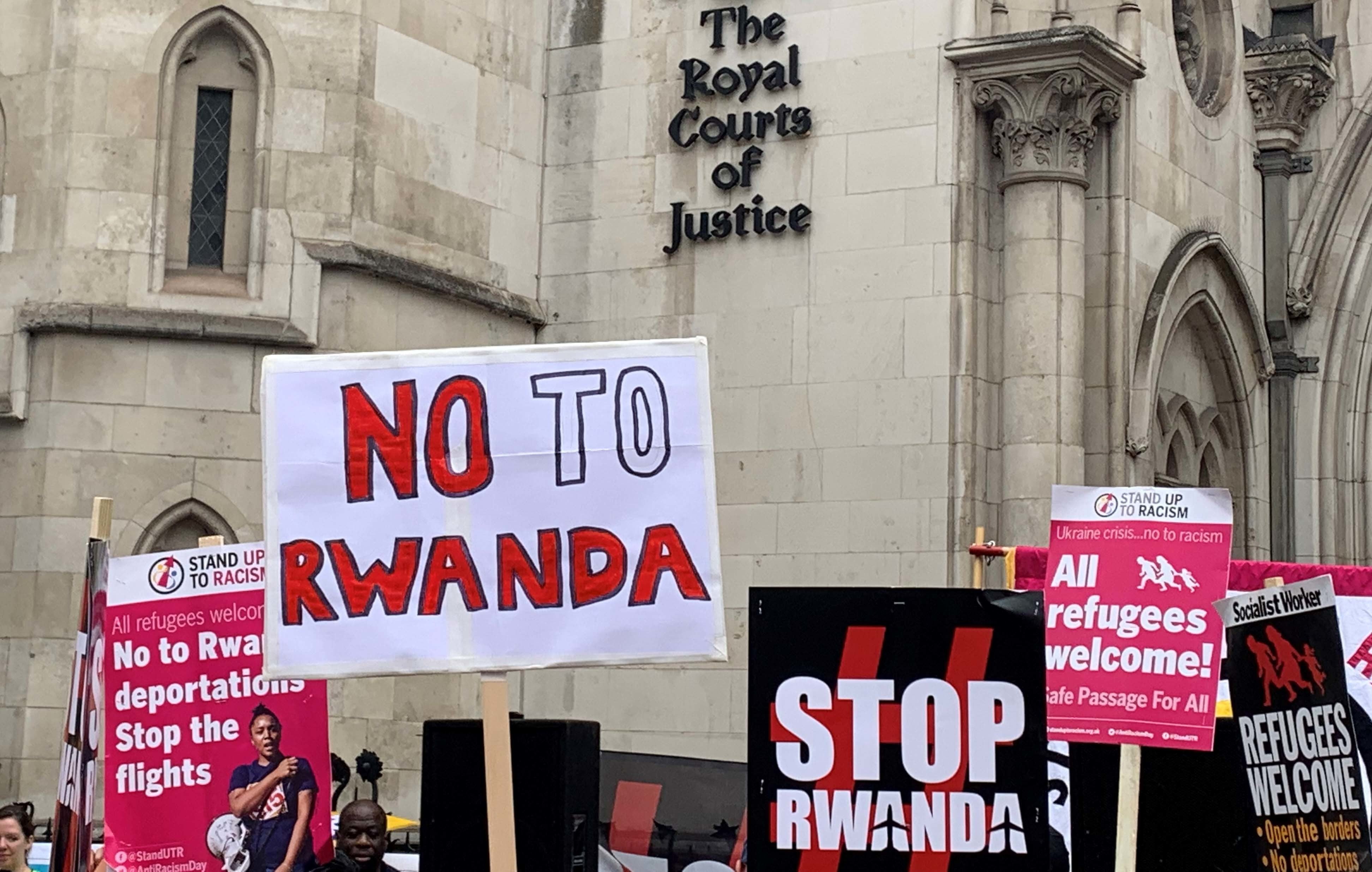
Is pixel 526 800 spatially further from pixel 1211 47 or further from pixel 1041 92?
pixel 1211 47

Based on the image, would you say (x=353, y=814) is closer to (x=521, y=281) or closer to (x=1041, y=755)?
(x=1041, y=755)

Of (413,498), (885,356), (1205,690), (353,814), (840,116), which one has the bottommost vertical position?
(353,814)

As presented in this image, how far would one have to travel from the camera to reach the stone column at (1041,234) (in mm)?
14805

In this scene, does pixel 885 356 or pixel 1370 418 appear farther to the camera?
pixel 1370 418

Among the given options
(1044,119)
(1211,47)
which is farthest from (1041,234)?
(1211,47)

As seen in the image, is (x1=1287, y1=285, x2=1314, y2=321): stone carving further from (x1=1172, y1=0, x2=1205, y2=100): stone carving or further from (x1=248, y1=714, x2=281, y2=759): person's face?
(x1=248, y1=714, x2=281, y2=759): person's face

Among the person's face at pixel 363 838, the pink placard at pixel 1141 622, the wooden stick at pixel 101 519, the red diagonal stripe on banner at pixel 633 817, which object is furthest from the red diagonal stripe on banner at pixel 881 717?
the red diagonal stripe on banner at pixel 633 817

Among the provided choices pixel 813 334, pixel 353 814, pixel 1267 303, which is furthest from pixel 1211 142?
pixel 353 814

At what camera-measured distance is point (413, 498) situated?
21.2 feet

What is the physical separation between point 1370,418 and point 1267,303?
1314mm

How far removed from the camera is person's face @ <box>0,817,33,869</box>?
7977 mm

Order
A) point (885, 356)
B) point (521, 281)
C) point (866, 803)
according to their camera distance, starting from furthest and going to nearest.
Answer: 1. point (521, 281)
2. point (885, 356)
3. point (866, 803)

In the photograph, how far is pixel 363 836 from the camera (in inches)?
286

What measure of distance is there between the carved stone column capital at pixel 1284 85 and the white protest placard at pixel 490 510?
12.8 m
